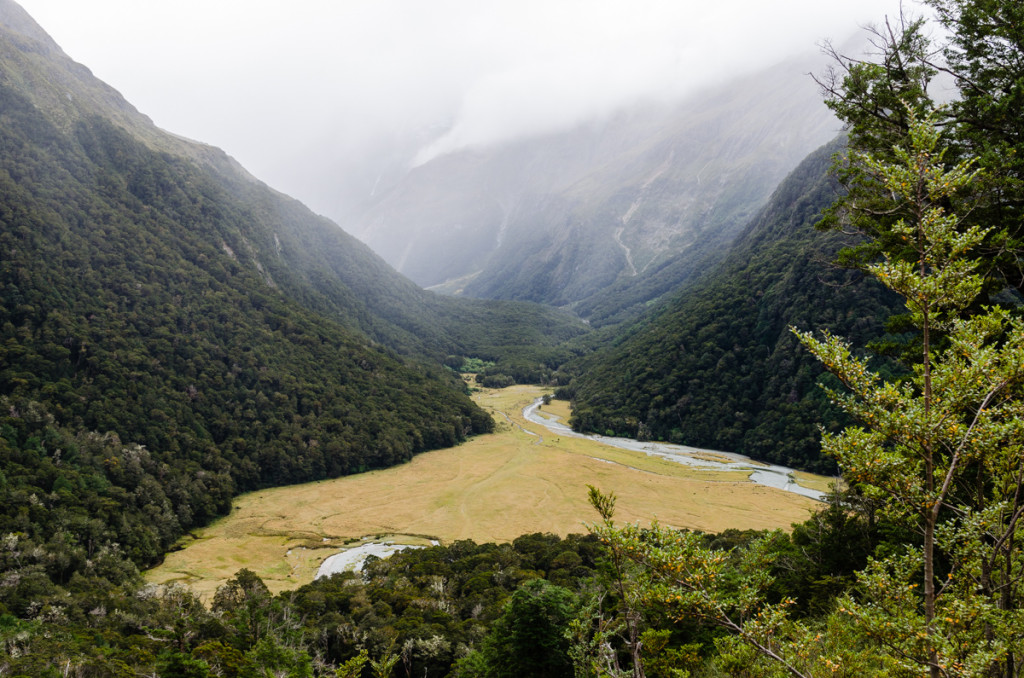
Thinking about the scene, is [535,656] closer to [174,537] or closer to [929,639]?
[929,639]

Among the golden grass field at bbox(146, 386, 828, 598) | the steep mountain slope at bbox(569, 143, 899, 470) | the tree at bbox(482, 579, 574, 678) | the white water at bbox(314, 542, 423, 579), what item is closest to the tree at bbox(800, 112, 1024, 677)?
the tree at bbox(482, 579, 574, 678)

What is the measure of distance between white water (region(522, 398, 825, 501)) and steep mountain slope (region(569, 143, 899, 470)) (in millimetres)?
2829

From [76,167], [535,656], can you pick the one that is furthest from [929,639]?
[76,167]

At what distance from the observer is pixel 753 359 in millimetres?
93312

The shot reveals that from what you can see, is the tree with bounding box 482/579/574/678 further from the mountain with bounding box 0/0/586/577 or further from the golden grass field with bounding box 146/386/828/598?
the mountain with bounding box 0/0/586/577

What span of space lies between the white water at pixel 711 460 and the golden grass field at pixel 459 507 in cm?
318

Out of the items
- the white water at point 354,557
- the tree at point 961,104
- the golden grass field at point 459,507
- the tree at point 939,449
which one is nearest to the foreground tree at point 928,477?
the tree at point 939,449

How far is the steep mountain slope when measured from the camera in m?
78.2

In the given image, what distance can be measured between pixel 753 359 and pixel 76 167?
142 meters

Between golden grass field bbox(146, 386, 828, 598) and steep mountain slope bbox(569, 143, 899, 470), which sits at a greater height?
steep mountain slope bbox(569, 143, 899, 470)

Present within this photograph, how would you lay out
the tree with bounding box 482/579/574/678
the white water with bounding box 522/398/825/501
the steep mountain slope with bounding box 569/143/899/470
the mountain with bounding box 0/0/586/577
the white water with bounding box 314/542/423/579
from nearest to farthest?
1. the tree with bounding box 482/579/574/678
2. the white water with bounding box 314/542/423/579
3. the mountain with bounding box 0/0/586/577
4. the white water with bounding box 522/398/825/501
5. the steep mountain slope with bounding box 569/143/899/470

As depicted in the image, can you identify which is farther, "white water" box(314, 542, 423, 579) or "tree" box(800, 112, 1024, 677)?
"white water" box(314, 542, 423, 579)

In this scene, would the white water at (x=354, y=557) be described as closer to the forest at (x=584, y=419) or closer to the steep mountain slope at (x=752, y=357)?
the forest at (x=584, y=419)

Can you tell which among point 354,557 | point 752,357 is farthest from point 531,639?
point 752,357
